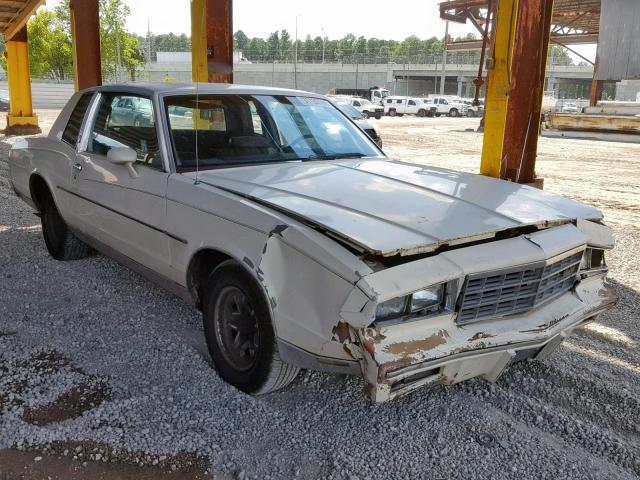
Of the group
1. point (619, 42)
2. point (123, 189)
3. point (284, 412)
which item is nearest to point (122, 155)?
point (123, 189)

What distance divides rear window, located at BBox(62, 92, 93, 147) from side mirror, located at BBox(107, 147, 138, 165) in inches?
45.9

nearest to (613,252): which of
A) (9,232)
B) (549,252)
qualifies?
(549,252)

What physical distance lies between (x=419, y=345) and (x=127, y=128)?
272 centimetres

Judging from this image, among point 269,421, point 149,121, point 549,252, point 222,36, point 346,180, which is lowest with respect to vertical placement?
point 269,421

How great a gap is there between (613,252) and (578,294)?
3.59 metres

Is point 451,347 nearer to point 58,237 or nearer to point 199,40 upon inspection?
point 58,237

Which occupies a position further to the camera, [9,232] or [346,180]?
[9,232]

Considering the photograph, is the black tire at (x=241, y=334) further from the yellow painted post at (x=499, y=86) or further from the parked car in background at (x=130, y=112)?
the yellow painted post at (x=499, y=86)

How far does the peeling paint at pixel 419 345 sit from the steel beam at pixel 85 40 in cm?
927

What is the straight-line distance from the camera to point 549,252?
263 cm

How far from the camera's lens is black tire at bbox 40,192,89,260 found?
16.5 feet

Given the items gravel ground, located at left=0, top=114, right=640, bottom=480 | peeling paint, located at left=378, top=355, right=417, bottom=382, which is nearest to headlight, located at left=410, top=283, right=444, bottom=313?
peeling paint, located at left=378, top=355, right=417, bottom=382

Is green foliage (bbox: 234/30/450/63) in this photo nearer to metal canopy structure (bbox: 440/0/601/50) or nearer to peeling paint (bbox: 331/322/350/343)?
Result: metal canopy structure (bbox: 440/0/601/50)

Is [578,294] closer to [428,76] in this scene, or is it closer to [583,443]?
[583,443]
